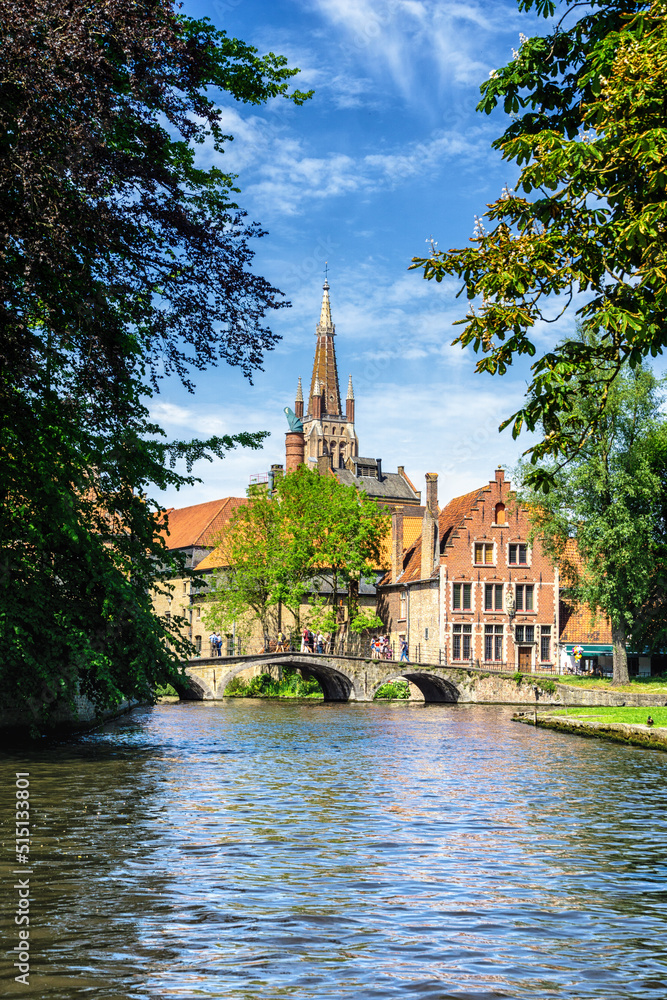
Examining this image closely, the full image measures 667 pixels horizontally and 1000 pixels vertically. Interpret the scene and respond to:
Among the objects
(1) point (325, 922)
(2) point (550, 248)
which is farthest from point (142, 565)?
(2) point (550, 248)

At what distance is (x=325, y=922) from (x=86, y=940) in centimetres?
199

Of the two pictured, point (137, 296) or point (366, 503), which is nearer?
point (137, 296)

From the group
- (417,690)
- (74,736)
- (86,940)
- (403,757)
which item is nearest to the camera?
(86,940)

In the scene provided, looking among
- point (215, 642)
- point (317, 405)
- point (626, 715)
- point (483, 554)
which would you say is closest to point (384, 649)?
point (483, 554)

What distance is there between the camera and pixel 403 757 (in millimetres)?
23609

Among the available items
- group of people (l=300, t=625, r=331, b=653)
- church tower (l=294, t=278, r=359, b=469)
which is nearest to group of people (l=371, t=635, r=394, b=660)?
group of people (l=300, t=625, r=331, b=653)

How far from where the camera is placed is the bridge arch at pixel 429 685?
166ft

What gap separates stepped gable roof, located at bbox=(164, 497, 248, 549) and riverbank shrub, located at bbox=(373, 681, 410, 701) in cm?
1944

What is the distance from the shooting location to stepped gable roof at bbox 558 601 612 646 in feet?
190

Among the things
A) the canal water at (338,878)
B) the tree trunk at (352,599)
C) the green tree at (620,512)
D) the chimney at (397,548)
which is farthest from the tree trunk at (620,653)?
the canal water at (338,878)

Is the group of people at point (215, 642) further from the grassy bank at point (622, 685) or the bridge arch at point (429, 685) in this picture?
the grassy bank at point (622, 685)

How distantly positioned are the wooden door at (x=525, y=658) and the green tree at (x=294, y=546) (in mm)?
10007

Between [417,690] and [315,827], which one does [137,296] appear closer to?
[315,827]

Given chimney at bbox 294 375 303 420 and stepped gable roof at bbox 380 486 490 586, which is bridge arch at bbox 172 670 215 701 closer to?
stepped gable roof at bbox 380 486 490 586
